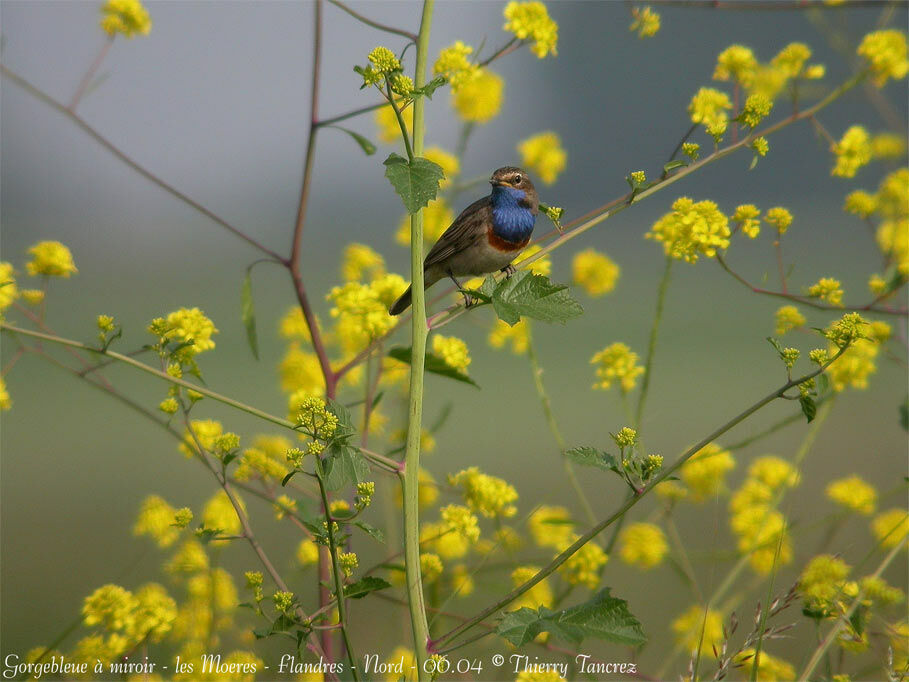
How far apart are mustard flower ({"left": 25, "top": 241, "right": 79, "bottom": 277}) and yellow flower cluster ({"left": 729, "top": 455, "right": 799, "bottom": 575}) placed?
5.37 ft

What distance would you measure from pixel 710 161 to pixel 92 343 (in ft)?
3.40

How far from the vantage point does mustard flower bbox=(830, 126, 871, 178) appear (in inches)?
87.2

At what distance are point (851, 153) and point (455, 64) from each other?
3.49 ft

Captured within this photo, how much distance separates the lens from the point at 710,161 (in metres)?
1.49

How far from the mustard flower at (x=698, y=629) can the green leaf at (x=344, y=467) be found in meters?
0.97

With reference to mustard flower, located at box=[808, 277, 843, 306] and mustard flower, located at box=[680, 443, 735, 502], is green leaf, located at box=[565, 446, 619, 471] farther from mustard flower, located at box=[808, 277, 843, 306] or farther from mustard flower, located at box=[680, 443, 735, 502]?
mustard flower, located at box=[680, 443, 735, 502]

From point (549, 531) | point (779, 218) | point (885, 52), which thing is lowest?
point (549, 531)

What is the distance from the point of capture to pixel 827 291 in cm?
188

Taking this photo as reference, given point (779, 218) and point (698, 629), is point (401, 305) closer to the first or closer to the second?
point (779, 218)

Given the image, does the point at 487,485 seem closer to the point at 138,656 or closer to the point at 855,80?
the point at 138,656

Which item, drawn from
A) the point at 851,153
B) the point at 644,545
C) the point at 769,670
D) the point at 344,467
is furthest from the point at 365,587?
the point at 851,153

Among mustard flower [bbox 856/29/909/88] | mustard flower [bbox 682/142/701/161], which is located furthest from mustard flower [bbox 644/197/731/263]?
mustard flower [bbox 856/29/909/88]

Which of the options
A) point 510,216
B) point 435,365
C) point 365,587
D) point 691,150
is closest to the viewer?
point 365,587

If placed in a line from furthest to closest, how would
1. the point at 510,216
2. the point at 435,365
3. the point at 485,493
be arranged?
the point at 510,216, the point at 485,493, the point at 435,365
